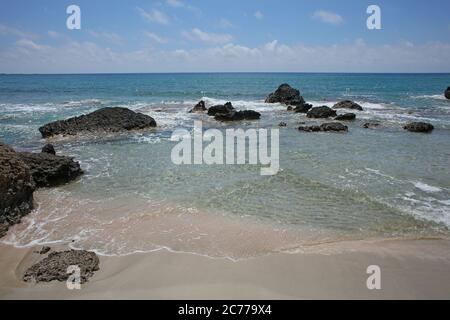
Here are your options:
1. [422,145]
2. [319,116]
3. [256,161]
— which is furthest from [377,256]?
[319,116]

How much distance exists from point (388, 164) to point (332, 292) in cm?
877

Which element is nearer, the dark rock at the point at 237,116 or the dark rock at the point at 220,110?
the dark rock at the point at 237,116

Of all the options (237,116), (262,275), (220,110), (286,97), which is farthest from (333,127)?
(286,97)

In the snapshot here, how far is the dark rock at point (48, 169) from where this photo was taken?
10789mm

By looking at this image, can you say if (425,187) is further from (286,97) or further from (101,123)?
(286,97)

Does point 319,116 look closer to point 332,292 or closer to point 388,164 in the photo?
point 388,164

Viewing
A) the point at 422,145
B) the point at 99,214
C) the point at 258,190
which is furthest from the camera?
the point at 422,145

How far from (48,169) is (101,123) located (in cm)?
1035

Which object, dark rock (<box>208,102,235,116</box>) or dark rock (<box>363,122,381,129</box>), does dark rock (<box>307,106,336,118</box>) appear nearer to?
dark rock (<box>363,122,381,129</box>)

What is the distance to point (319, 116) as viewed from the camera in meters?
26.5

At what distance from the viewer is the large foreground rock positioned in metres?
19.4

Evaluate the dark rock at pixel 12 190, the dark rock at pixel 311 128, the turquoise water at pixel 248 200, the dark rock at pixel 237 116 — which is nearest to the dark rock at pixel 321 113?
the dark rock at pixel 237 116

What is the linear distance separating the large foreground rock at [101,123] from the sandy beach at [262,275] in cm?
1338

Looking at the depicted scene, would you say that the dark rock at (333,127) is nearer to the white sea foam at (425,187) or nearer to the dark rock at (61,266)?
the white sea foam at (425,187)
